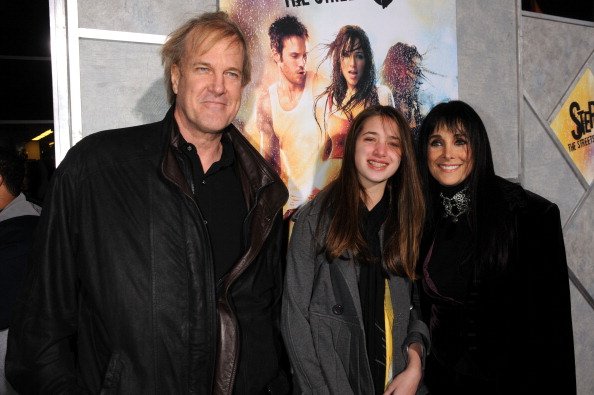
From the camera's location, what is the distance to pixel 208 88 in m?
1.97

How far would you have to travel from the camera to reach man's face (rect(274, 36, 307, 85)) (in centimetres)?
297

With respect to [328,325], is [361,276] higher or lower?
higher

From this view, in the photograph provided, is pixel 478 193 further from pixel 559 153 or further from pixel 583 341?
pixel 583 341

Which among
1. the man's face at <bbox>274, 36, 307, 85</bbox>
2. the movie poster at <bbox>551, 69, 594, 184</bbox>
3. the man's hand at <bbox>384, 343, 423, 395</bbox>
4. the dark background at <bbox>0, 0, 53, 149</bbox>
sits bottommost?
the man's hand at <bbox>384, 343, 423, 395</bbox>

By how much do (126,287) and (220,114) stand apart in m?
0.74

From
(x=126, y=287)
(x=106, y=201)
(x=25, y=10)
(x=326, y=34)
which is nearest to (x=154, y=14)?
(x=326, y=34)

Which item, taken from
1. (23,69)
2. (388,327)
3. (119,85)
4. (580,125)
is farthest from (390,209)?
(23,69)

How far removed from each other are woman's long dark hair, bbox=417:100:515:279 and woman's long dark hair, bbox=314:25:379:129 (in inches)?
23.3

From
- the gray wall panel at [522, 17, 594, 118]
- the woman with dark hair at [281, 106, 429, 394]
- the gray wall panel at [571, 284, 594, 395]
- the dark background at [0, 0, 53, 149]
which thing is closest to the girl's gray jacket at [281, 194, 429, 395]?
the woman with dark hair at [281, 106, 429, 394]

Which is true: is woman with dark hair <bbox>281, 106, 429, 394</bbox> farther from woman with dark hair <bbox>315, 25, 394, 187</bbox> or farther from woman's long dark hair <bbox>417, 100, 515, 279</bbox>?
woman with dark hair <bbox>315, 25, 394, 187</bbox>

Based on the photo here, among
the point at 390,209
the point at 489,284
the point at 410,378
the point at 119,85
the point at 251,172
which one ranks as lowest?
the point at 410,378

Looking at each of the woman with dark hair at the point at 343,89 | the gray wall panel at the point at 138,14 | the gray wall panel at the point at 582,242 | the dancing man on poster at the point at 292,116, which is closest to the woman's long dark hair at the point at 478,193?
the woman with dark hair at the point at 343,89

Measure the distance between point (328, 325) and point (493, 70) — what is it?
2.32 metres

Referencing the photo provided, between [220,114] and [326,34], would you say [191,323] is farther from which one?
[326,34]
